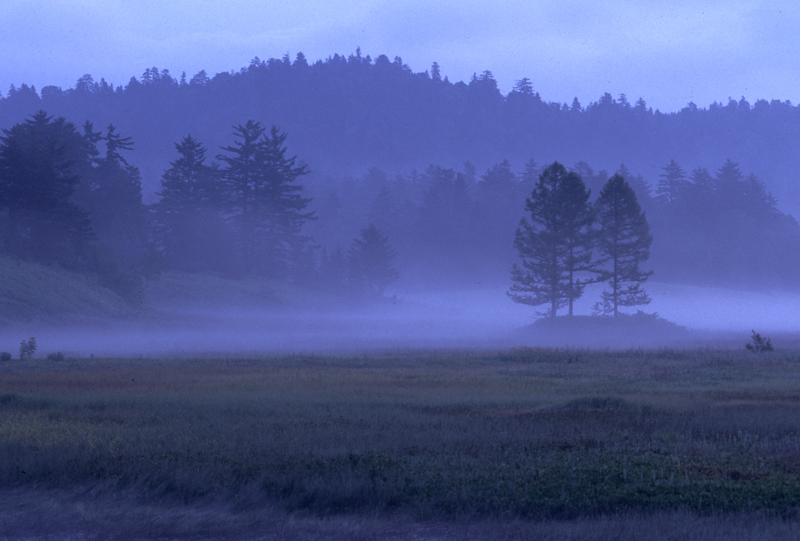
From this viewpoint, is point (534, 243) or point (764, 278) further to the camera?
point (764, 278)

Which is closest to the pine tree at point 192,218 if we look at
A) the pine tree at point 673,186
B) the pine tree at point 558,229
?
the pine tree at point 558,229

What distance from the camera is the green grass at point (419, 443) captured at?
8.84 meters

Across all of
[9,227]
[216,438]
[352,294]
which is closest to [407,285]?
[352,294]

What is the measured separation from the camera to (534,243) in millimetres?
56250

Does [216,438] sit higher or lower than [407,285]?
lower

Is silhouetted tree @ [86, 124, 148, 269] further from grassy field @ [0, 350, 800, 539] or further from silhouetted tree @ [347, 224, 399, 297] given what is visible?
grassy field @ [0, 350, 800, 539]

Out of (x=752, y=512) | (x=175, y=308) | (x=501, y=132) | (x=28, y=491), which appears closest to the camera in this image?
(x=752, y=512)

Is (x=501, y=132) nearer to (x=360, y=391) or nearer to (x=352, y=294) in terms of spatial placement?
(x=352, y=294)

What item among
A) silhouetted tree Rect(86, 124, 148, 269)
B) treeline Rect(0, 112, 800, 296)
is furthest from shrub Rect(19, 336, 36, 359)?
silhouetted tree Rect(86, 124, 148, 269)

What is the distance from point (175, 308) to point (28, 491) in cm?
5857

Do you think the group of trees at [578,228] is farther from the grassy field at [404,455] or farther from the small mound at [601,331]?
the grassy field at [404,455]

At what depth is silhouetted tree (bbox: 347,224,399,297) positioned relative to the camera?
8288 cm

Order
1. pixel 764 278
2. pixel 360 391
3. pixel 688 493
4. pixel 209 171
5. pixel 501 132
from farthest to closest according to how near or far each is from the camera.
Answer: pixel 501 132, pixel 764 278, pixel 209 171, pixel 360 391, pixel 688 493

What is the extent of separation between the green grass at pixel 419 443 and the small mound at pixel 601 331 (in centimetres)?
2876
